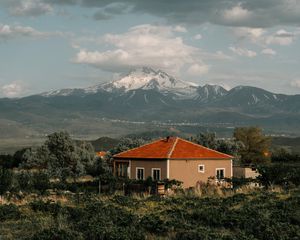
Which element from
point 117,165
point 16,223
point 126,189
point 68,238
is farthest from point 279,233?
point 117,165

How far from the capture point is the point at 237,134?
86.9 m

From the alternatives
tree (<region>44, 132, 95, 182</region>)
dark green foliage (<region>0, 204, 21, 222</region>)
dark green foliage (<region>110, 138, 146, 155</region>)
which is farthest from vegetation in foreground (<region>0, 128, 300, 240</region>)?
dark green foliage (<region>110, 138, 146, 155</region>)

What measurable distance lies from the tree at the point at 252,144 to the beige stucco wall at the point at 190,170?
109ft

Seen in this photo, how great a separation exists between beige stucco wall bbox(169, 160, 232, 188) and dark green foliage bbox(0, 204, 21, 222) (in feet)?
87.7

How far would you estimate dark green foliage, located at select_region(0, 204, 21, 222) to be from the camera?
61.4 feet

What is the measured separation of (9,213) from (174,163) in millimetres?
28177

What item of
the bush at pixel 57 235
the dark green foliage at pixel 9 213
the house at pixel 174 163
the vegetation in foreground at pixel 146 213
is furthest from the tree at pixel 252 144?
the bush at pixel 57 235

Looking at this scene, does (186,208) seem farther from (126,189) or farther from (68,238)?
(126,189)

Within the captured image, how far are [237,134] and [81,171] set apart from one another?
33.1 m

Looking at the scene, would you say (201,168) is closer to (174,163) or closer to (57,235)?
(174,163)

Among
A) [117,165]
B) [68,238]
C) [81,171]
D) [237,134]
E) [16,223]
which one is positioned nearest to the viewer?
[68,238]

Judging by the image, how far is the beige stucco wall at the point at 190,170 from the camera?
46219mm

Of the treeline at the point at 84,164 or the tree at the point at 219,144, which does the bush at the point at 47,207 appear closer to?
the treeline at the point at 84,164

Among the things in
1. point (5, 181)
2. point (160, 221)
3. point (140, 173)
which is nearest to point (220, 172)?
point (140, 173)
